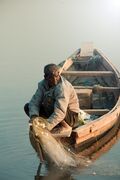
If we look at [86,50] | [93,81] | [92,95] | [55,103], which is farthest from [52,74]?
[86,50]

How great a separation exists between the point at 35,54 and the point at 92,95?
9.24m

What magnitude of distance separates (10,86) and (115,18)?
19.5 meters

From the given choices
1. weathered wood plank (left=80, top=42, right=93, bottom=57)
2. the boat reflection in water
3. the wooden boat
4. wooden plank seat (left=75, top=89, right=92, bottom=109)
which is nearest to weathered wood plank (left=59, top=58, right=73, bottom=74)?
the wooden boat

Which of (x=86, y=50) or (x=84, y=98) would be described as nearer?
(x=84, y=98)

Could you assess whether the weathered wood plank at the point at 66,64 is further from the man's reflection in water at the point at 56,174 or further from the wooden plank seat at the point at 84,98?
the man's reflection in water at the point at 56,174

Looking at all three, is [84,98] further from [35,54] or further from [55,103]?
[35,54]

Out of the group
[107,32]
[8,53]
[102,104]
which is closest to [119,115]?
[102,104]

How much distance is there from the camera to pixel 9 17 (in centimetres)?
3434

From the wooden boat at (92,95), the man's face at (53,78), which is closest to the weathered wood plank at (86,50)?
the wooden boat at (92,95)

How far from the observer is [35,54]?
1853 centimetres

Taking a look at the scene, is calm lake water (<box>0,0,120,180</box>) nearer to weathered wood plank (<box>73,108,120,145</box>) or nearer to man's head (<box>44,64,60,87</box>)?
weathered wood plank (<box>73,108,120,145</box>)

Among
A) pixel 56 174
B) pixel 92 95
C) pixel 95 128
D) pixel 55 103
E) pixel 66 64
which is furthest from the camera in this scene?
pixel 66 64

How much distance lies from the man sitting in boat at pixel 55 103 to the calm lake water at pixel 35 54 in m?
0.81

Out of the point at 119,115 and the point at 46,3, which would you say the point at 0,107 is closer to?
the point at 119,115
